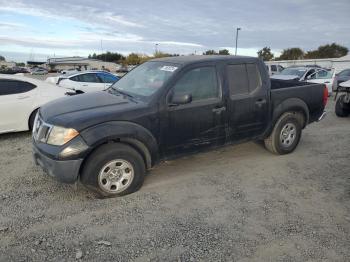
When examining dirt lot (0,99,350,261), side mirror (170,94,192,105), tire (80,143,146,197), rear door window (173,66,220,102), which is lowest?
dirt lot (0,99,350,261)

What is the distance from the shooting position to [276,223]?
377 cm

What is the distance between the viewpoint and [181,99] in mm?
4418

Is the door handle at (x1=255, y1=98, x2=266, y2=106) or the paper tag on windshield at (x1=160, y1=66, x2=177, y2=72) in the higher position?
the paper tag on windshield at (x1=160, y1=66, x2=177, y2=72)

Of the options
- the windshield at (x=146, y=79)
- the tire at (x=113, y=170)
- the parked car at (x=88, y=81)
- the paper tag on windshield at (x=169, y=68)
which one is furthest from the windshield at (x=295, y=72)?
the tire at (x=113, y=170)

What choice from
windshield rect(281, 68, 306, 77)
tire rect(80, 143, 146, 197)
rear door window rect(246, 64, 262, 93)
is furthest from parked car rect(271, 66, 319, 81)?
tire rect(80, 143, 146, 197)

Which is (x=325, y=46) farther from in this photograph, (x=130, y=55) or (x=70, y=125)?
(x=70, y=125)

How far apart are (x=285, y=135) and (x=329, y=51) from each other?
7851cm

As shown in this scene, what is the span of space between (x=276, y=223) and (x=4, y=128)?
601cm

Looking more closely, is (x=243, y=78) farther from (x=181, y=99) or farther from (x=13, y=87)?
(x=13, y=87)

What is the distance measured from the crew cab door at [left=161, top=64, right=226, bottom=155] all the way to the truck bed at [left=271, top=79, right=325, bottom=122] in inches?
50.5

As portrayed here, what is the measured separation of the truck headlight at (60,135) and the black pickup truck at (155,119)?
1cm

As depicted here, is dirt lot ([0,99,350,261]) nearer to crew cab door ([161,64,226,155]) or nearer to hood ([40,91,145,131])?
crew cab door ([161,64,226,155])

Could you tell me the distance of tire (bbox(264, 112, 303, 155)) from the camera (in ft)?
19.2

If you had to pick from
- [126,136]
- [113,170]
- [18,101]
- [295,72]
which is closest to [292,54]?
[295,72]
